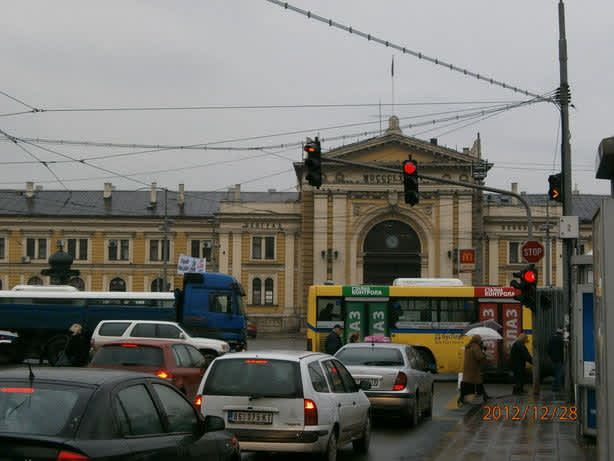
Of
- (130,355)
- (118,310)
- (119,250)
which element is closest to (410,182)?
(130,355)

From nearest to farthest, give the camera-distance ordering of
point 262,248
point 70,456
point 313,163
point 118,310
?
point 70,456, point 313,163, point 118,310, point 262,248

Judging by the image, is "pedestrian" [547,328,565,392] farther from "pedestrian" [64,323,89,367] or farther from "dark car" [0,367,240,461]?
"dark car" [0,367,240,461]

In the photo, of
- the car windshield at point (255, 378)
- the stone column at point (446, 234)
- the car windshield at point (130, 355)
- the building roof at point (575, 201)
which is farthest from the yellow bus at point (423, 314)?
the building roof at point (575, 201)

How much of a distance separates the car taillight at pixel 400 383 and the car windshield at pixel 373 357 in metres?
0.68

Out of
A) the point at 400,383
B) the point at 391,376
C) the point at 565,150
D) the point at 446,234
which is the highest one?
the point at 446,234

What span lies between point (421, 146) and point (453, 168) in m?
3.06

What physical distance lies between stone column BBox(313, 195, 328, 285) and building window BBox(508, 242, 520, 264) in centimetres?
1528

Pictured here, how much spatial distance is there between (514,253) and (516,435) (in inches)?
2854

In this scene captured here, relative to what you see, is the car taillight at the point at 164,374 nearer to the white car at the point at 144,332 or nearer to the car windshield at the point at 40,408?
the car windshield at the point at 40,408

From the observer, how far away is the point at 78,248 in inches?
3723

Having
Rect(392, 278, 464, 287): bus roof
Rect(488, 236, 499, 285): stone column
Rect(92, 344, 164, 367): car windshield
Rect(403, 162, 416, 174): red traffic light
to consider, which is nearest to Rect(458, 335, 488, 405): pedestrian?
Rect(403, 162, 416, 174): red traffic light

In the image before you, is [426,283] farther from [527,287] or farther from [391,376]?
[391,376]

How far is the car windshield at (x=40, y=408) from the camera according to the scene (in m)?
7.38

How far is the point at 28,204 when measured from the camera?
97.4 m
